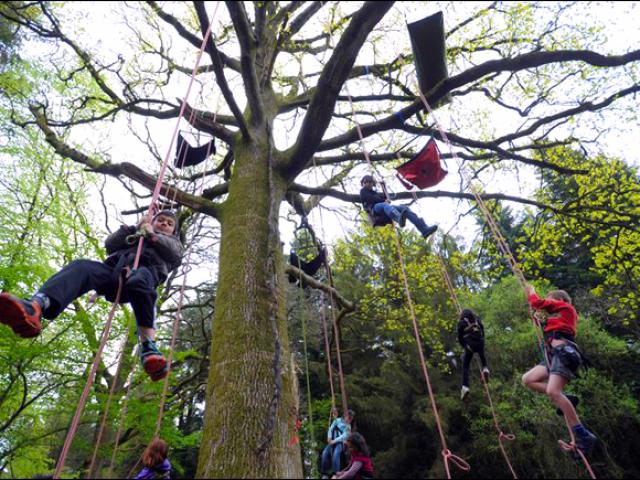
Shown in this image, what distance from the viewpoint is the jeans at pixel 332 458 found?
4543 millimetres

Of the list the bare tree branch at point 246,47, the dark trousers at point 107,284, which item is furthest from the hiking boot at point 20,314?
the bare tree branch at point 246,47

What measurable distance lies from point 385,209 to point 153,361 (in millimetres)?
3040

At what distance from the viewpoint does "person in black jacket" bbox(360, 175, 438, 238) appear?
4.27m

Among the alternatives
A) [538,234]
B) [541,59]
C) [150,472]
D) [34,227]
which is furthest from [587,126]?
[34,227]

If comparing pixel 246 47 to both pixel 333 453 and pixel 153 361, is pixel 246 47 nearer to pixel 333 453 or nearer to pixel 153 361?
pixel 153 361

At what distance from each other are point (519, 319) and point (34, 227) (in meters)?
14.7

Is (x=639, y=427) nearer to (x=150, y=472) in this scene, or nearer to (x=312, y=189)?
(x=312, y=189)

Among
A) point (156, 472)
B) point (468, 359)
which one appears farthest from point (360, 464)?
point (468, 359)

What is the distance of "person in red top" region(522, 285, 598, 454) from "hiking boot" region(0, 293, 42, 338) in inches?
138

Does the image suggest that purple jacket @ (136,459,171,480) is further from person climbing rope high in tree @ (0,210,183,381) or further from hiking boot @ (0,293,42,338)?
hiking boot @ (0,293,42,338)

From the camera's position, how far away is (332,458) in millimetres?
4902

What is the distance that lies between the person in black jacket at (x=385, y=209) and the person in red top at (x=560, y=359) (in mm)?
1241

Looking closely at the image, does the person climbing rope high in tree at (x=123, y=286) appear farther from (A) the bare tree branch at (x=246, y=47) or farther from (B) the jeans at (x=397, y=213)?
(B) the jeans at (x=397, y=213)

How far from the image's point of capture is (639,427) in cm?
1166
